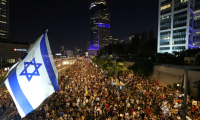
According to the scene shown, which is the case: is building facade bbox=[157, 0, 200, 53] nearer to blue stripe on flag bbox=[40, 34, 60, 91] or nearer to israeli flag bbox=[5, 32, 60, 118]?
blue stripe on flag bbox=[40, 34, 60, 91]

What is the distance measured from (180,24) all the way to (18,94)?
210ft

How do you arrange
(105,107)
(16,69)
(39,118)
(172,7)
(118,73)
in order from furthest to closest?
(172,7)
(118,73)
(105,107)
(39,118)
(16,69)

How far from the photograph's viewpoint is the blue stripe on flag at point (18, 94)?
3.98 m

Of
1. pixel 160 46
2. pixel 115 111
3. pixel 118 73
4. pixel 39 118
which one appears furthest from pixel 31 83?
A: pixel 160 46

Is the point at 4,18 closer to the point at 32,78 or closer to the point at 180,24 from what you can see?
the point at 180,24

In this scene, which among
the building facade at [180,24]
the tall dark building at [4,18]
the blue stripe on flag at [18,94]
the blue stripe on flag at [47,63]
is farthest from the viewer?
the tall dark building at [4,18]

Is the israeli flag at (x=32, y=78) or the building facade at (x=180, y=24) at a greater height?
the building facade at (x=180, y=24)

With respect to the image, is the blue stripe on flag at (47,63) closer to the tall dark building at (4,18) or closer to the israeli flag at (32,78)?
the israeli flag at (32,78)

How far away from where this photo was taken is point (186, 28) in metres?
52.7

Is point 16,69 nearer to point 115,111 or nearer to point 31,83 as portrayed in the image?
point 31,83

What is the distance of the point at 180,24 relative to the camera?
180ft

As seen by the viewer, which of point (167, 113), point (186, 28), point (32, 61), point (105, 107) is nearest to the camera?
point (32, 61)

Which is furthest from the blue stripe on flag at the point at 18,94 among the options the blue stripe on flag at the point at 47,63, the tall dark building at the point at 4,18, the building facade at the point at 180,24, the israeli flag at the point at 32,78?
the tall dark building at the point at 4,18

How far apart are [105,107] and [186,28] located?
5613cm
